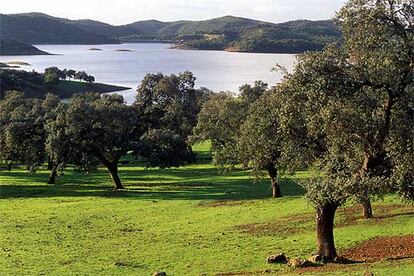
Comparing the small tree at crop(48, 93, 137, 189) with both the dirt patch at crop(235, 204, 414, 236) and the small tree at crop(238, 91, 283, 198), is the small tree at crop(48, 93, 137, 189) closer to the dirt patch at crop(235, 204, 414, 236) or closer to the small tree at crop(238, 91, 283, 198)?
the small tree at crop(238, 91, 283, 198)

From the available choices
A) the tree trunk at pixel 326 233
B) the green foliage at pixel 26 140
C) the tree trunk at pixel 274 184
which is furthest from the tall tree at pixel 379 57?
the green foliage at pixel 26 140

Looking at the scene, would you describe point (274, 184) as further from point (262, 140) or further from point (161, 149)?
point (161, 149)

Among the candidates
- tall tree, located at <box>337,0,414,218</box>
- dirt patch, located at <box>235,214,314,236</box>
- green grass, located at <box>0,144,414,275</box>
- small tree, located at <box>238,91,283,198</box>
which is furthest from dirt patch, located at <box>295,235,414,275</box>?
small tree, located at <box>238,91,283,198</box>

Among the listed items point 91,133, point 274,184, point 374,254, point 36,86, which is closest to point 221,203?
point 274,184

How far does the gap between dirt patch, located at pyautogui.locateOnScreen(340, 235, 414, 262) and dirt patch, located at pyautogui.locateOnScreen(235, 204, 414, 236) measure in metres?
4.18

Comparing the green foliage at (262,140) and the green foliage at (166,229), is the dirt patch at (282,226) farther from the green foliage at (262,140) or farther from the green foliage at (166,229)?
the green foliage at (262,140)

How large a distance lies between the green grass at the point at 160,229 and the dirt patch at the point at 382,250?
1026mm

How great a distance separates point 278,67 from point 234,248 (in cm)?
957

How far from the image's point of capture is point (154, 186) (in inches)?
2227

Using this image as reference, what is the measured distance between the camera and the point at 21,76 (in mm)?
153750

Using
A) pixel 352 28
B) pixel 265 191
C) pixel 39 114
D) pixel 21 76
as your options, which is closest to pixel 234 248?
pixel 352 28

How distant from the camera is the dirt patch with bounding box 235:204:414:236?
32875 millimetres

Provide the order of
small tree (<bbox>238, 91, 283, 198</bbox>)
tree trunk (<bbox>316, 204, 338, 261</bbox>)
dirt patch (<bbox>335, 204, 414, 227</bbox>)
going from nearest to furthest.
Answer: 1. tree trunk (<bbox>316, 204, 338, 261</bbox>)
2. dirt patch (<bbox>335, 204, 414, 227</bbox>)
3. small tree (<bbox>238, 91, 283, 198</bbox>)

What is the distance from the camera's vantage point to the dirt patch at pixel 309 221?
32875 mm
